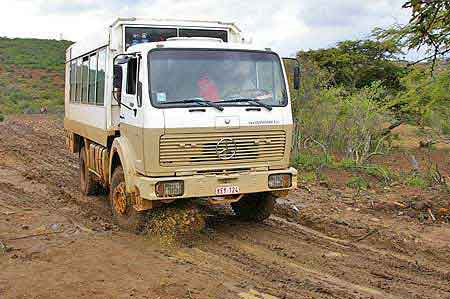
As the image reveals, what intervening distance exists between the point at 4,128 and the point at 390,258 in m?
20.5

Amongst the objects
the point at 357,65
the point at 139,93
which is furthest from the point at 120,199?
the point at 357,65

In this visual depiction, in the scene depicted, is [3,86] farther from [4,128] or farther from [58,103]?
[4,128]

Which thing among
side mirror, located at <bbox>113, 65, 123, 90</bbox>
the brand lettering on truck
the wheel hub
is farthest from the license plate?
side mirror, located at <bbox>113, 65, 123, 90</bbox>

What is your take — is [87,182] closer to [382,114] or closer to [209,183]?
[209,183]

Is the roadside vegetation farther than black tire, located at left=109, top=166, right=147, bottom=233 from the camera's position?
Yes

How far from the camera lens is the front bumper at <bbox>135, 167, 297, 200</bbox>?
23.9 feet

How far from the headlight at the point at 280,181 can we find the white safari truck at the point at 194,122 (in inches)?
0.5

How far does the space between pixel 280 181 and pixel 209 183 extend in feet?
3.33

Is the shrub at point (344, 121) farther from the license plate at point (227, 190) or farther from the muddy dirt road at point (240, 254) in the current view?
the license plate at point (227, 190)

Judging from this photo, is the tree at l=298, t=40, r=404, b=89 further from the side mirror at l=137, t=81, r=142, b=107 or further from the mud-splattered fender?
the side mirror at l=137, t=81, r=142, b=107

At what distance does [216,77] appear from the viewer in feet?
25.1

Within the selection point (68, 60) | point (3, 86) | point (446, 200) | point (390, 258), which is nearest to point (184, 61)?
point (390, 258)

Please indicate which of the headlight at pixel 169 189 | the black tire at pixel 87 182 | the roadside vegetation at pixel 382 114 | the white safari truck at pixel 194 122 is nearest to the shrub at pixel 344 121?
the roadside vegetation at pixel 382 114

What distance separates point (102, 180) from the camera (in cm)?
963
